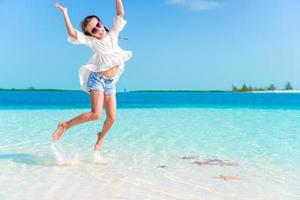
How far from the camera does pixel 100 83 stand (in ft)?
15.2

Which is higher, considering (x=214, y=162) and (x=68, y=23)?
(x=68, y=23)

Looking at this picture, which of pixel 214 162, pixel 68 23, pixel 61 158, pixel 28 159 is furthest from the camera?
pixel 28 159

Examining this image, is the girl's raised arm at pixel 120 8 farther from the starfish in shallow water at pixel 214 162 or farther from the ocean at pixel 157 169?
the starfish in shallow water at pixel 214 162

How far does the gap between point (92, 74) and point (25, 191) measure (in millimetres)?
1489

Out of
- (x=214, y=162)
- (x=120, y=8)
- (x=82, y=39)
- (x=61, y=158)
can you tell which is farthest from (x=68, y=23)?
(x=214, y=162)

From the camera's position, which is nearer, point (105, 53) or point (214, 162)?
point (105, 53)

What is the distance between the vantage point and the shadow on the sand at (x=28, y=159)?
189 inches

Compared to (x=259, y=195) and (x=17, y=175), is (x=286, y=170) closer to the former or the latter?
(x=259, y=195)

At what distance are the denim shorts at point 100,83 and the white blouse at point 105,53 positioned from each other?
52mm

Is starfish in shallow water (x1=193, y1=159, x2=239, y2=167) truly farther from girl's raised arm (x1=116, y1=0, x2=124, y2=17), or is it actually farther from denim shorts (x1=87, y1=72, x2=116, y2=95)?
girl's raised arm (x1=116, y1=0, x2=124, y2=17)

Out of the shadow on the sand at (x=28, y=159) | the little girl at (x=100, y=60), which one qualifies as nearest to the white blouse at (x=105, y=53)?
the little girl at (x=100, y=60)

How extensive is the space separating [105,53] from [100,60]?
0.29 feet

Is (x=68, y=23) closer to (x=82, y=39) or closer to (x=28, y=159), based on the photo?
(x=82, y=39)

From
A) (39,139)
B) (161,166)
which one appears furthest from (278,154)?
(39,139)
